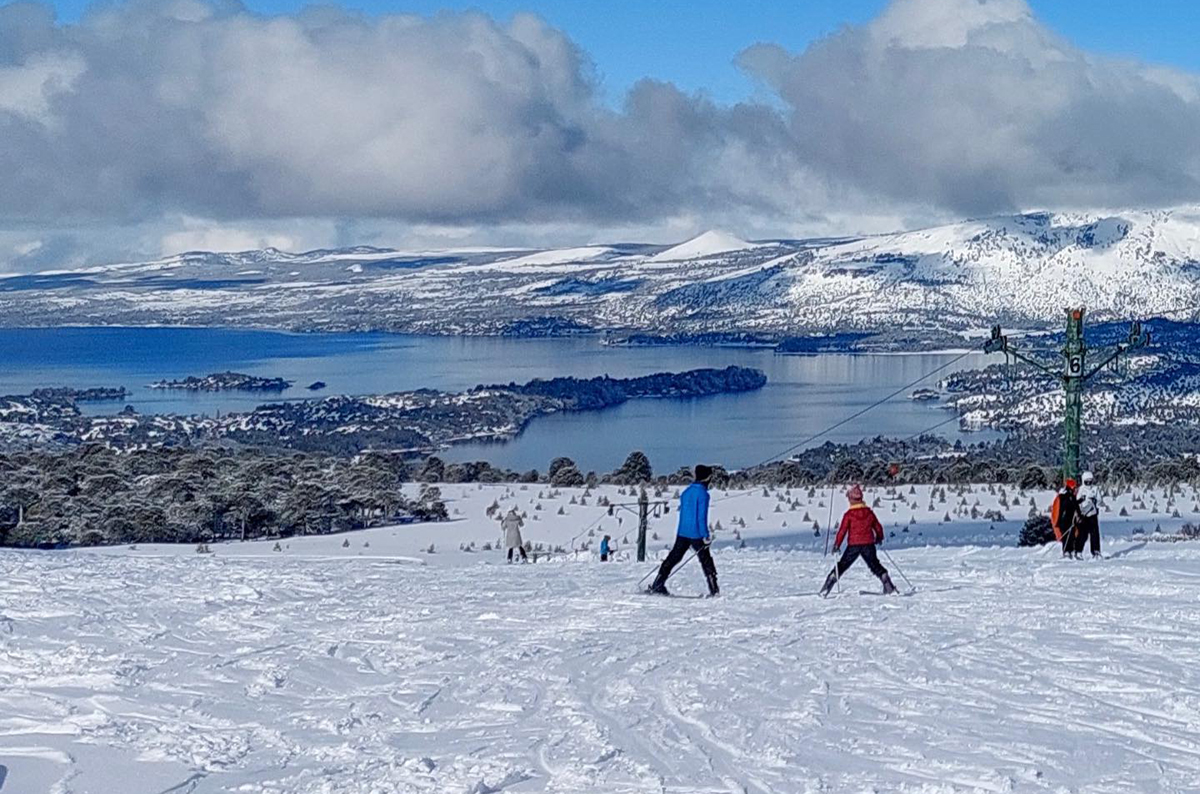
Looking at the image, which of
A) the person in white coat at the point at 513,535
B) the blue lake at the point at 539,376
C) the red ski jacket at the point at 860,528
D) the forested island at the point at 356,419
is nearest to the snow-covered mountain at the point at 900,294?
the blue lake at the point at 539,376

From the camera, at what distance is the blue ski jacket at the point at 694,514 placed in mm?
12805

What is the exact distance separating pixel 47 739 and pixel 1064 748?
5.19 meters

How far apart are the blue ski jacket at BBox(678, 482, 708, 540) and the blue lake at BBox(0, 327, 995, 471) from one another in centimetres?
3479

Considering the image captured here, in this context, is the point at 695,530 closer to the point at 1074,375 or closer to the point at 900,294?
the point at 1074,375

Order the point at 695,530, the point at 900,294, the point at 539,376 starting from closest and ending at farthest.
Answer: the point at 695,530
the point at 539,376
the point at 900,294

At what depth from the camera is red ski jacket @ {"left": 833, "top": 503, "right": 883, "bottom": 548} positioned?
13.1m

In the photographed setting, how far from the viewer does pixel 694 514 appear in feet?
42.2

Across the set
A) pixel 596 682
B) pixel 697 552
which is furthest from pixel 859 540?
pixel 596 682

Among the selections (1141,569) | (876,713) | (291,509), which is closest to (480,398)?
(291,509)

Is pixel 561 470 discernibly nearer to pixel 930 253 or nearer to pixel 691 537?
pixel 691 537

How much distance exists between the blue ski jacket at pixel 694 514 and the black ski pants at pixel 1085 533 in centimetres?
576

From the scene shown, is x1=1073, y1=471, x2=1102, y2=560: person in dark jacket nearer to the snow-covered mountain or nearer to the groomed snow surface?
the groomed snow surface

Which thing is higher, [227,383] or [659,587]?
[227,383]

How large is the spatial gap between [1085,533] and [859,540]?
4.81 m
